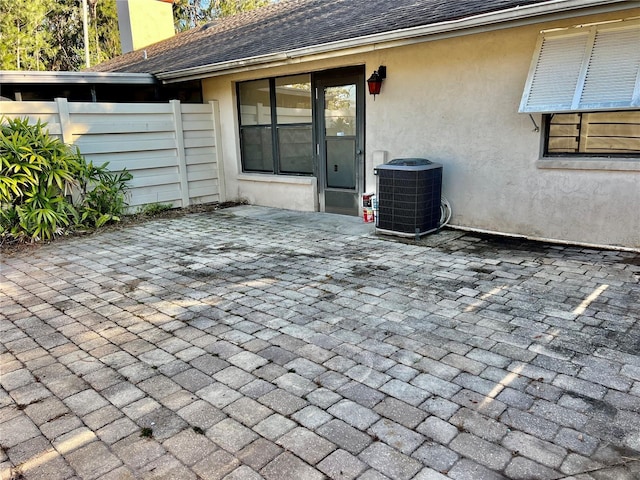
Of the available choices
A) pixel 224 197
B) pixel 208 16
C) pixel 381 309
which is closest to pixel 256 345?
pixel 381 309

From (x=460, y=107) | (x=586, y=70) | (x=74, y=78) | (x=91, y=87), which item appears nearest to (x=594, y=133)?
(x=586, y=70)

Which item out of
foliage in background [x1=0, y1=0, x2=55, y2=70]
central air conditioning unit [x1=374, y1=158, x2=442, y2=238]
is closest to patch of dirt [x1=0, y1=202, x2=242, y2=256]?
central air conditioning unit [x1=374, y1=158, x2=442, y2=238]

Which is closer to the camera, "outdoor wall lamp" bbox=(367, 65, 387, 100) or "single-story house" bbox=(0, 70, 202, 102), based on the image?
"outdoor wall lamp" bbox=(367, 65, 387, 100)

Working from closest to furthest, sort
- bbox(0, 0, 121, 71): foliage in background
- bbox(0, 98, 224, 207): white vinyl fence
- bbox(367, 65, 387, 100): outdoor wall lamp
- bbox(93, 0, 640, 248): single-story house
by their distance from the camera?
bbox(93, 0, 640, 248): single-story house, bbox(367, 65, 387, 100): outdoor wall lamp, bbox(0, 98, 224, 207): white vinyl fence, bbox(0, 0, 121, 71): foliage in background

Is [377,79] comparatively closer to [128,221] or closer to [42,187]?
[128,221]

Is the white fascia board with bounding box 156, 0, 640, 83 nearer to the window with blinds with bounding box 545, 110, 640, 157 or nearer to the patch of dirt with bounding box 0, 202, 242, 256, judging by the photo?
the window with blinds with bounding box 545, 110, 640, 157

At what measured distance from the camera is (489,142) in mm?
5355

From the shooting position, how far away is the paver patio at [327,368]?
1.91 meters

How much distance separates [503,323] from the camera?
3119 mm

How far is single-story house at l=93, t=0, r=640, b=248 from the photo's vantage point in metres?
4.49

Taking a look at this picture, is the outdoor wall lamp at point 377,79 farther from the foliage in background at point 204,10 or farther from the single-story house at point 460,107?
the foliage in background at point 204,10

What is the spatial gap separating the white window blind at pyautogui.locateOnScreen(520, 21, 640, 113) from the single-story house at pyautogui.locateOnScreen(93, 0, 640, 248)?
0.5 inches

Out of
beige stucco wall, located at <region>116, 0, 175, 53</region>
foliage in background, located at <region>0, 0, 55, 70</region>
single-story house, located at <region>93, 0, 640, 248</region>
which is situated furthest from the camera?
foliage in background, located at <region>0, 0, 55, 70</region>

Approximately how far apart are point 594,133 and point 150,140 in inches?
247
